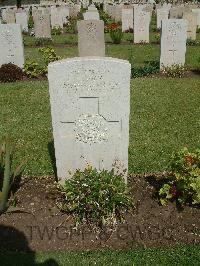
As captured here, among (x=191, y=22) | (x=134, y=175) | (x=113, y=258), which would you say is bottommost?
(x=113, y=258)

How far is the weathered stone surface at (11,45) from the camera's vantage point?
1215 centimetres

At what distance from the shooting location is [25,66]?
12344mm

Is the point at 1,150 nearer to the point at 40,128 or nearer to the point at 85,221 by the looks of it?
the point at 85,221

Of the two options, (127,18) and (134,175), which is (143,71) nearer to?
(134,175)

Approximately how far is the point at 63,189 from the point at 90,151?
626 millimetres

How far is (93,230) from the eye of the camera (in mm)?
4715

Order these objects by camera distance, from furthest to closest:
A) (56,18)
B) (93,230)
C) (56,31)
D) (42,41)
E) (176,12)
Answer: (56,18)
(56,31)
(176,12)
(42,41)
(93,230)

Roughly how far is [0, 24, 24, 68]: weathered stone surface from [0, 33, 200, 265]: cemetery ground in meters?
1.24

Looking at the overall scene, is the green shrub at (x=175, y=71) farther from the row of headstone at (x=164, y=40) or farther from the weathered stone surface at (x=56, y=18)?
the weathered stone surface at (x=56, y=18)

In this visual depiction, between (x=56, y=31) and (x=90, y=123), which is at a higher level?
(x=56, y=31)

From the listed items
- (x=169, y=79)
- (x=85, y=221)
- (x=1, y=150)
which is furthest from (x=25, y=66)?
(x=85, y=221)

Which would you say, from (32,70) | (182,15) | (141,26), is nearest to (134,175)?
(32,70)

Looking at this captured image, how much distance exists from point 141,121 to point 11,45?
607 centimetres

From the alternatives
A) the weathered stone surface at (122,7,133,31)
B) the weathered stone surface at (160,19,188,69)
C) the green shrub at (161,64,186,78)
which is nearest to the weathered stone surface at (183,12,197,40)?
the weathered stone surface at (122,7,133,31)
